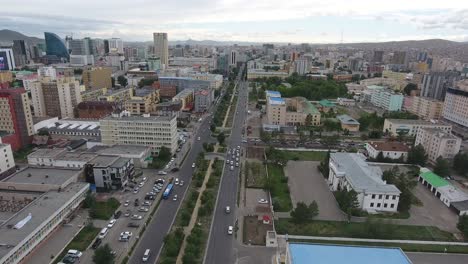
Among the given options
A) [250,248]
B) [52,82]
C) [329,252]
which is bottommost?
[250,248]

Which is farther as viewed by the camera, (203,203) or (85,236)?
(203,203)

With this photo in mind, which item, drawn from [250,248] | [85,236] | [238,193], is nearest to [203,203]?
[238,193]

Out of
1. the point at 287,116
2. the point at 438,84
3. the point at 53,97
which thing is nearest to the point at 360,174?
the point at 287,116

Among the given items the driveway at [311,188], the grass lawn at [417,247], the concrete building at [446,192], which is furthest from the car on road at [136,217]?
the concrete building at [446,192]

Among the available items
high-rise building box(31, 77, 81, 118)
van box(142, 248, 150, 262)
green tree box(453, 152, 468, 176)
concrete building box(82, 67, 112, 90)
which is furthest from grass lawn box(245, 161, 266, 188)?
concrete building box(82, 67, 112, 90)

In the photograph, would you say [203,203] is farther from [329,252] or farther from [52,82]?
[52,82]
